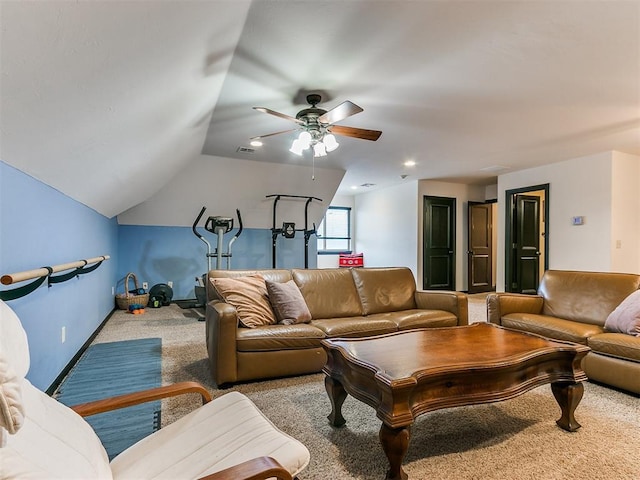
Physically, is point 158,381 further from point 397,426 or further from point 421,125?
point 421,125

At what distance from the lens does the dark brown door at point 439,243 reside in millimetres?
7285

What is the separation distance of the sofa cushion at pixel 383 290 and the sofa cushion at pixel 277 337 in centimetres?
88

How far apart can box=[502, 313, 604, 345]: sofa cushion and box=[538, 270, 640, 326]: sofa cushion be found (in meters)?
0.13

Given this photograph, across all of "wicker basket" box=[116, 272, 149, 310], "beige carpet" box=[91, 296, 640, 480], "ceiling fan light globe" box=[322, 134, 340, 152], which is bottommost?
"beige carpet" box=[91, 296, 640, 480]

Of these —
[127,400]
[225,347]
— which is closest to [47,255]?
[225,347]

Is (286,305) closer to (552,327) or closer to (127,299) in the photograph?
(552,327)

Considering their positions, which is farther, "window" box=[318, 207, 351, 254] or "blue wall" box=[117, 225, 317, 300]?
"window" box=[318, 207, 351, 254]

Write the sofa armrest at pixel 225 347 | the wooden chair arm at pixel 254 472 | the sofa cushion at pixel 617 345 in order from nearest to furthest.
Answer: the wooden chair arm at pixel 254 472 → the sofa cushion at pixel 617 345 → the sofa armrest at pixel 225 347

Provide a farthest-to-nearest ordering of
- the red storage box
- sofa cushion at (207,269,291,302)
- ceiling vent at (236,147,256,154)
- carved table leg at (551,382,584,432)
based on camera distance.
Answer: the red storage box, ceiling vent at (236,147,256,154), sofa cushion at (207,269,291,302), carved table leg at (551,382,584,432)

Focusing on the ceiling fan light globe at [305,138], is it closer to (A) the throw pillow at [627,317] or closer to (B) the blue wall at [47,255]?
(B) the blue wall at [47,255]

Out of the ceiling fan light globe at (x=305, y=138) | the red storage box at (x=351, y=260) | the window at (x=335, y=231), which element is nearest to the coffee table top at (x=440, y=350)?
the ceiling fan light globe at (x=305, y=138)

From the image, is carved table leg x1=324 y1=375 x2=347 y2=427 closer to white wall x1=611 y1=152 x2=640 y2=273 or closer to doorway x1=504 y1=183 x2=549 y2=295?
A: white wall x1=611 y1=152 x2=640 y2=273

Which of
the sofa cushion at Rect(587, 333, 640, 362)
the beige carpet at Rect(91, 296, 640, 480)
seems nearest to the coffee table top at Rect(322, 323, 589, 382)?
the beige carpet at Rect(91, 296, 640, 480)

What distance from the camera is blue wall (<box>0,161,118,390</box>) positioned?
1808 mm
